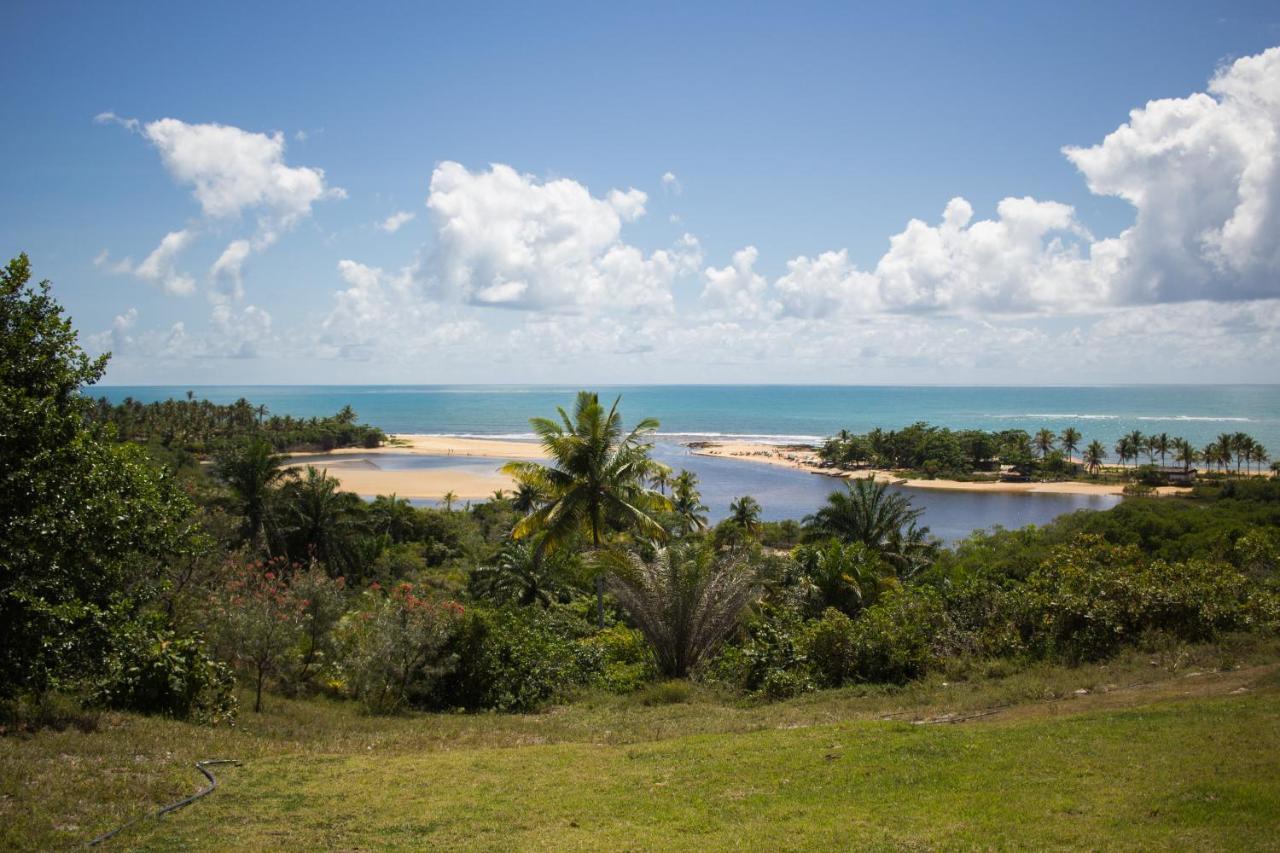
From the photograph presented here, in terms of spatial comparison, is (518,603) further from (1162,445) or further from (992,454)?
(1162,445)

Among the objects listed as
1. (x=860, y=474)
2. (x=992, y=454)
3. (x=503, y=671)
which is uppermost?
(x=992, y=454)

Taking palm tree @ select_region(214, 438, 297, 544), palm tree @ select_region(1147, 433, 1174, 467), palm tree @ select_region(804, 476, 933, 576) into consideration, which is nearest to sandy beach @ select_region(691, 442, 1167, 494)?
palm tree @ select_region(1147, 433, 1174, 467)

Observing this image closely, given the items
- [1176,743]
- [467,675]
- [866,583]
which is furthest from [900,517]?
[1176,743]

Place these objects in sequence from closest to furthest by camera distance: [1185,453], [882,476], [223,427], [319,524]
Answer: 1. [319,524]
2. [1185,453]
3. [882,476]
4. [223,427]

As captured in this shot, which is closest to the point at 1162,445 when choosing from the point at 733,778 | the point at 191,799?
the point at 733,778

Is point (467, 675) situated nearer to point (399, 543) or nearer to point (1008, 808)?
point (1008, 808)

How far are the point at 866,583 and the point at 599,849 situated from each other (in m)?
15.9

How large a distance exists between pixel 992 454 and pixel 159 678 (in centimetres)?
10020

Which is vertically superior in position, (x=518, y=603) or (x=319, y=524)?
(x=319, y=524)

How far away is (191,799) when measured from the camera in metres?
7.95

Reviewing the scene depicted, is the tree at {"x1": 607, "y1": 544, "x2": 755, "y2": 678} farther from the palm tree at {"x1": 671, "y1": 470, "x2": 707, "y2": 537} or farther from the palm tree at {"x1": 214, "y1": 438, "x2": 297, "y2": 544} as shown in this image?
the palm tree at {"x1": 671, "y1": 470, "x2": 707, "y2": 537}

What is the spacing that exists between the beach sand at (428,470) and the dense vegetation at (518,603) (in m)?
46.1

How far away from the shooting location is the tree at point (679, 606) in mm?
17172

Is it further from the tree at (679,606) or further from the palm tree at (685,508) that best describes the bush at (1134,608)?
the palm tree at (685,508)
